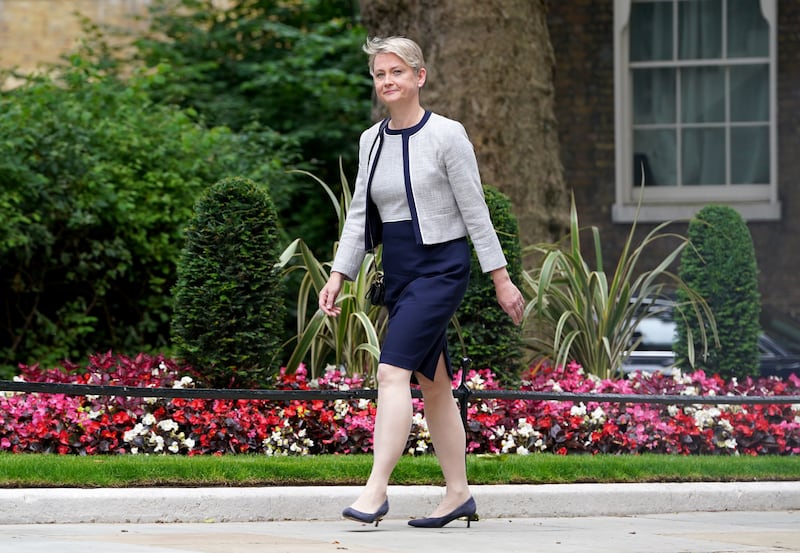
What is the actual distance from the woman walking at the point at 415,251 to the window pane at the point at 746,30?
11.4 meters

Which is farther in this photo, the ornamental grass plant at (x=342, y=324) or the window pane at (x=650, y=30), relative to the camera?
the window pane at (x=650, y=30)

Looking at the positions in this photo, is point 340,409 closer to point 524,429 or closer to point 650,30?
point 524,429

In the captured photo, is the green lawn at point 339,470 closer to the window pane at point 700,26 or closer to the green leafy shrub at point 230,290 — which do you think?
the green leafy shrub at point 230,290

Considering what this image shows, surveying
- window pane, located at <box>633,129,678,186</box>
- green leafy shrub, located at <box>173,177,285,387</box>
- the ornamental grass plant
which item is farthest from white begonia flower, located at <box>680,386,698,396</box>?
window pane, located at <box>633,129,678,186</box>

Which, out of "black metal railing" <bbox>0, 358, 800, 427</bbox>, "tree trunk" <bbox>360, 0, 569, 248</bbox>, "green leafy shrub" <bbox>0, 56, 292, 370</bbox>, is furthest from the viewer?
"green leafy shrub" <bbox>0, 56, 292, 370</bbox>

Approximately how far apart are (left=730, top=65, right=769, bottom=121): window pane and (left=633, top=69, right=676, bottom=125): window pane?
0.73m

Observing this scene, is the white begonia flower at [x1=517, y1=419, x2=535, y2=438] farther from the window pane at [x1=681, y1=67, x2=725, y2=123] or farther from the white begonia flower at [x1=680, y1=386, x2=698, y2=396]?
the window pane at [x1=681, y1=67, x2=725, y2=123]

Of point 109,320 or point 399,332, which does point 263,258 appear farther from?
point 109,320

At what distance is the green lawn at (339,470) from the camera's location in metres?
5.87

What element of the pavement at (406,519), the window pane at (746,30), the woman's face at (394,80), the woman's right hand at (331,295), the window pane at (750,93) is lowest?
the pavement at (406,519)

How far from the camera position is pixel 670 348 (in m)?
10.4

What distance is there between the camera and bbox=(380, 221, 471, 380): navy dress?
16.9 feet

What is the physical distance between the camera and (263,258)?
7.26 meters

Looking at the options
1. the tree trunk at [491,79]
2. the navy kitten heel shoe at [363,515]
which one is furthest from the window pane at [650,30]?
the navy kitten heel shoe at [363,515]
